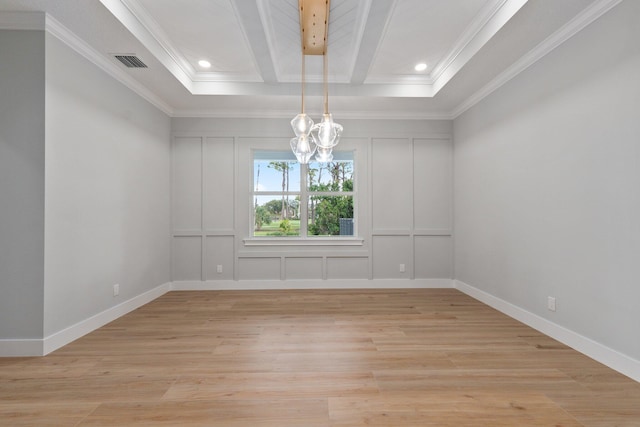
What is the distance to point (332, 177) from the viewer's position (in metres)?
5.04

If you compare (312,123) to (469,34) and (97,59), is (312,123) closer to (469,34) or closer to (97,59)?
(469,34)

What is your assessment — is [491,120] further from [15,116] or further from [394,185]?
[15,116]

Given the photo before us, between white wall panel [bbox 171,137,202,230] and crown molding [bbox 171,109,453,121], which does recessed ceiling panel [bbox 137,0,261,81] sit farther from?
white wall panel [bbox 171,137,202,230]

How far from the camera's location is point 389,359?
242 centimetres

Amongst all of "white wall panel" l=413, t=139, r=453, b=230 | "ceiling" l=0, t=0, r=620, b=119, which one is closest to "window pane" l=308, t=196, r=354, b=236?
"white wall panel" l=413, t=139, r=453, b=230

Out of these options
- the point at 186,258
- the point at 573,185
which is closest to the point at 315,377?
the point at 573,185

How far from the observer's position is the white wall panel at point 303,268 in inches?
189

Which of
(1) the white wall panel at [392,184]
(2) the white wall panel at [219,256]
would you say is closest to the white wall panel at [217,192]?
(2) the white wall panel at [219,256]

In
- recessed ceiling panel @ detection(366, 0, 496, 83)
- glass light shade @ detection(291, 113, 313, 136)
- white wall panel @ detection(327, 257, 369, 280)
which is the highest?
recessed ceiling panel @ detection(366, 0, 496, 83)

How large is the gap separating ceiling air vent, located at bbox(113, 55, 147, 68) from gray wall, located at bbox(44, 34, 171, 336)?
244mm

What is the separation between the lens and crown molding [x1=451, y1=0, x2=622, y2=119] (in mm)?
2357

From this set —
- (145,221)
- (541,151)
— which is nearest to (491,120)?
(541,151)

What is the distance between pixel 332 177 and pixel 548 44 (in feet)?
9.90

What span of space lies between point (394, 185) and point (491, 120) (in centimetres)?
154
